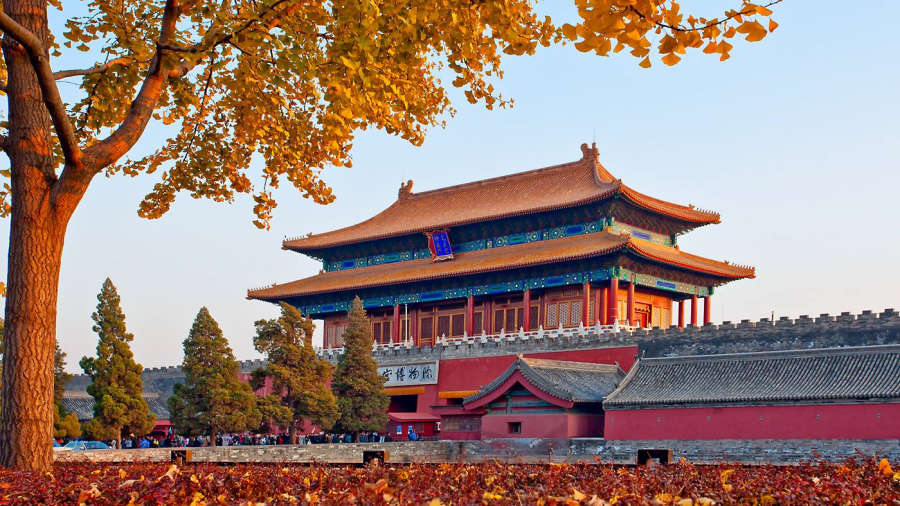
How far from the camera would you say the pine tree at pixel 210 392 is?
26.2m

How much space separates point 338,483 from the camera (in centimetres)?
658

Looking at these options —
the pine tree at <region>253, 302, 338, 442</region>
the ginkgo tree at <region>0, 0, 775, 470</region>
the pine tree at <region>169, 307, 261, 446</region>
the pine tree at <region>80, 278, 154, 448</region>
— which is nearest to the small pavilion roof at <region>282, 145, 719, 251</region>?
the pine tree at <region>253, 302, 338, 442</region>

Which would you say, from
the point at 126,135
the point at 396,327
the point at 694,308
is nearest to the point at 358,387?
the point at 396,327

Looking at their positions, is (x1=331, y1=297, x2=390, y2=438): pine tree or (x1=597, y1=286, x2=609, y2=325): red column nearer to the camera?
(x1=331, y1=297, x2=390, y2=438): pine tree

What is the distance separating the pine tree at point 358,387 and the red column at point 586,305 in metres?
7.10

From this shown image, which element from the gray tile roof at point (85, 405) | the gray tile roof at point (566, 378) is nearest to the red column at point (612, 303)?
the gray tile roof at point (566, 378)

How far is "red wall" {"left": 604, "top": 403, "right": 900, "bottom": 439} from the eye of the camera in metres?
21.4

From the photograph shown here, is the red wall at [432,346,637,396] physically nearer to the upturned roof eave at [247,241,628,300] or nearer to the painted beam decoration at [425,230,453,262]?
the upturned roof eave at [247,241,628,300]

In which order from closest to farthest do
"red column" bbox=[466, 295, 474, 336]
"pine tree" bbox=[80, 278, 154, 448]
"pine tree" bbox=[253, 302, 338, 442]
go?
"pine tree" bbox=[80, 278, 154, 448]
"pine tree" bbox=[253, 302, 338, 442]
"red column" bbox=[466, 295, 474, 336]

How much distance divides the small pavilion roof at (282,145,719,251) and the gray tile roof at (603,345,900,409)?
8.92 metres

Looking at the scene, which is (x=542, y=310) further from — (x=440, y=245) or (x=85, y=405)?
(x=85, y=405)

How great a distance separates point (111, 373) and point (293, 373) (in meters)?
4.95

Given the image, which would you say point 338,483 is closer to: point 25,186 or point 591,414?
point 25,186

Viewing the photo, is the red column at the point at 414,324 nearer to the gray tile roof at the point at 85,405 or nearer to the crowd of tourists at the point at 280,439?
the crowd of tourists at the point at 280,439
